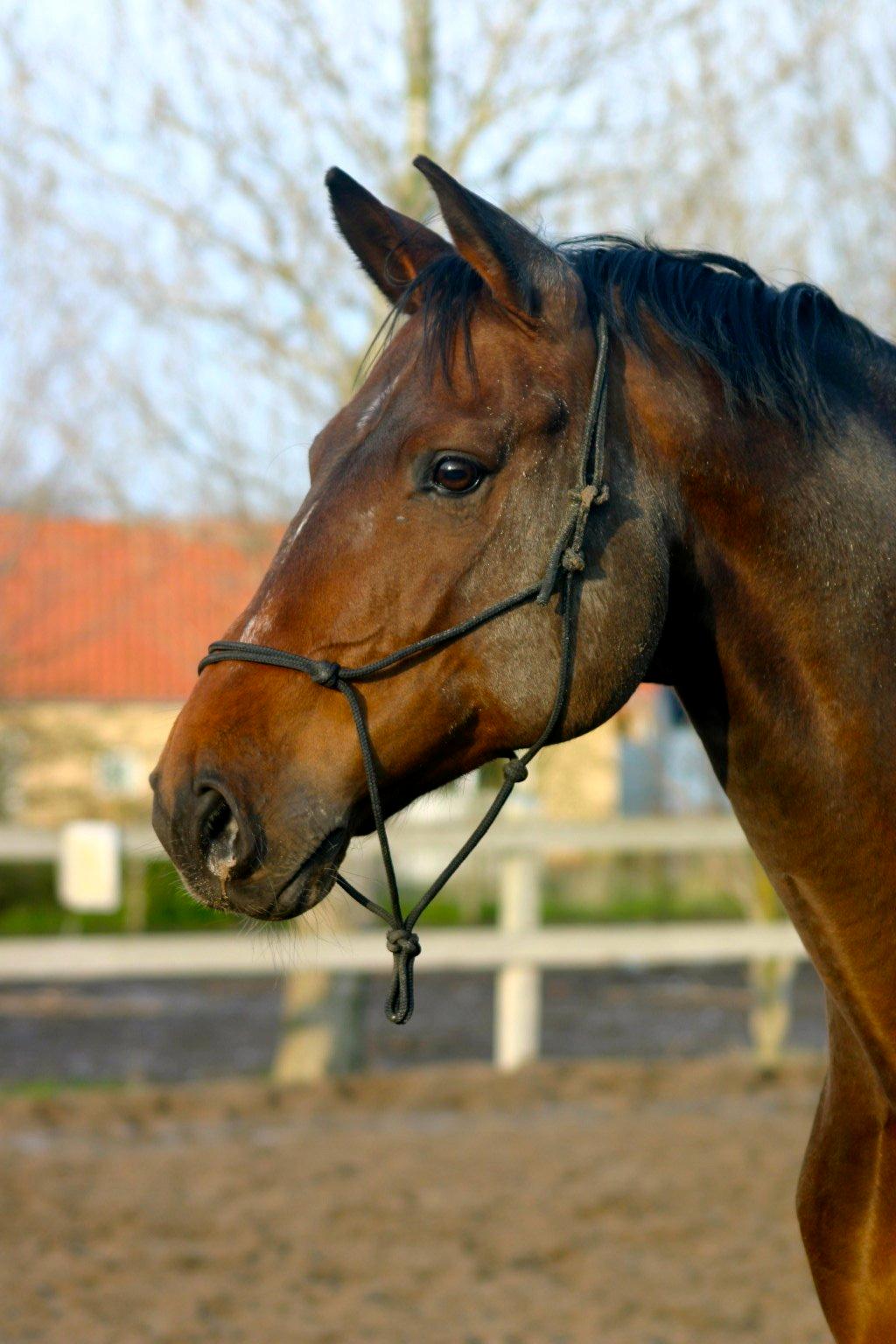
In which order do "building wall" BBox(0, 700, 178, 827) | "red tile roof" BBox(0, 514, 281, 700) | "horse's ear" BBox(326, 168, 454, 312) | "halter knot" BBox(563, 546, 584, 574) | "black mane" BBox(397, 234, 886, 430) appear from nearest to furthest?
1. "halter knot" BBox(563, 546, 584, 574)
2. "black mane" BBox(397, 234, 886, 430)
3. "horse's ear" BBox(326, 168, 454, 312)
4. "red tile roof" BBox(0, 514, 281, 700)
5. "building wall" BBox(0, 700, 178, 827)

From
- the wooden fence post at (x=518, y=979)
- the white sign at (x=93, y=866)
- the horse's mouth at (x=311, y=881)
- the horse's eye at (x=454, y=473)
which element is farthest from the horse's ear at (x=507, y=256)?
the wooden fence post at (x=518, y=979)

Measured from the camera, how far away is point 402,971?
2.21m

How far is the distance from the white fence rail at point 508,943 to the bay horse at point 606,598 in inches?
198

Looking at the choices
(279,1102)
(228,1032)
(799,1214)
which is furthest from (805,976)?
(799,1214)

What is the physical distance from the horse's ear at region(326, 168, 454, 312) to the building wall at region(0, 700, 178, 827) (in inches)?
543

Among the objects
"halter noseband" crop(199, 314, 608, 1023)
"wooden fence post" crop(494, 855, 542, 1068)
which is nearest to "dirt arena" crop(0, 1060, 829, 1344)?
"wooden fence post" crop(494, 855, 542, 1068)

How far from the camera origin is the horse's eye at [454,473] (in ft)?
6.94

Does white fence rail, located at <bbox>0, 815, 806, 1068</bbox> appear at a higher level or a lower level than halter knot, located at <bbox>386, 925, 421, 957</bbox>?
lower

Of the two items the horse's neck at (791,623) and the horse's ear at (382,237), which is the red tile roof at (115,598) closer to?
the horse's ear at (382,237)

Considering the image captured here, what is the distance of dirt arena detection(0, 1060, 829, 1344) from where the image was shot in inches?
173

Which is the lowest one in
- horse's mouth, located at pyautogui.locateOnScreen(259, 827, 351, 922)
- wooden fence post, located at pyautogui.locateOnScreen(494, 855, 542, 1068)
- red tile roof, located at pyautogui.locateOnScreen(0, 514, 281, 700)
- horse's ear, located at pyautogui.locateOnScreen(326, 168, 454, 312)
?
wooden fence post, located at pyautogui.locateOnScreen(494, 855, 542, 1068)

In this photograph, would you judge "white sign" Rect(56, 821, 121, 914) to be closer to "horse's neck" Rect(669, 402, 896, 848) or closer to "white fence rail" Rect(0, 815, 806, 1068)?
"white fence rail" Rect(0, 815, 806, 1068)

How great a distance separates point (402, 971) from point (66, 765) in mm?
16522

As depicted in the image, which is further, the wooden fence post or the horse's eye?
the wooden fence post
